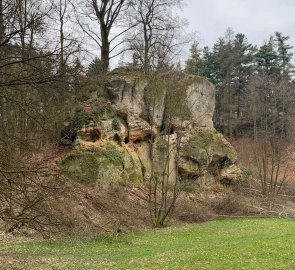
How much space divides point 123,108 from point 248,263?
2335 cm

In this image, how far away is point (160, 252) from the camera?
55.1 ft

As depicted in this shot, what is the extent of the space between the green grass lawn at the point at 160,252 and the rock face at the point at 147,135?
6884mm

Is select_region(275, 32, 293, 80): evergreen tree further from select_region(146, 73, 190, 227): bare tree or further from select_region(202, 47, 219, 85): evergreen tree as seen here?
select_region(146, 73, 190, 227): bare tree

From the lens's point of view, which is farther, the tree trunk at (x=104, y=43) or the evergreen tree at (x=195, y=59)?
the evergreen tree at (x=195, y=59)

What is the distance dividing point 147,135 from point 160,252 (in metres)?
18.6

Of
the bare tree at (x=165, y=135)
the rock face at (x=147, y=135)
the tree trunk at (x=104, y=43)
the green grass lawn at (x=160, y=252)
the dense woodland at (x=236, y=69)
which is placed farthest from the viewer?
the dense woodland at (x=236, y=69)

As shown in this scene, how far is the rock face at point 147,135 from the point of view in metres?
29.4

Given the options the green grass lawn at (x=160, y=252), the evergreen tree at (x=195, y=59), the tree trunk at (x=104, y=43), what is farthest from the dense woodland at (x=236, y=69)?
the green grass lawn at (x=160, y=252)

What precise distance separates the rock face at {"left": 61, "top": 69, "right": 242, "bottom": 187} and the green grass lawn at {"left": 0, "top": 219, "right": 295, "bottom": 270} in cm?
688

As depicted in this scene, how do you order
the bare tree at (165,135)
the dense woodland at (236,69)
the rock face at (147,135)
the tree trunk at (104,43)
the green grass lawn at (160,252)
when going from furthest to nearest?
the dense woodland at (236,69) < the tree trunk at (104,43) < the rock face at (147,135) < the bare tree at (165,135) < the green grass lawn at (160,252)

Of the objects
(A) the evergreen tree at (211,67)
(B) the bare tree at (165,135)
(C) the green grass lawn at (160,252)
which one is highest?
(A) the evergreen tree at (211,67)

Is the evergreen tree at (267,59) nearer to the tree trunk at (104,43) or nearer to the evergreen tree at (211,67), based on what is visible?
the evergreen tree at (211,67)

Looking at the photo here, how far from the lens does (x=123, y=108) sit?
3484cm

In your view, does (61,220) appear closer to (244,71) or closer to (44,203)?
(44,203)
